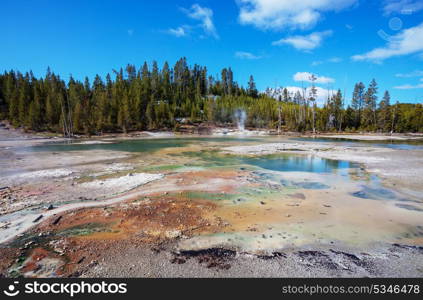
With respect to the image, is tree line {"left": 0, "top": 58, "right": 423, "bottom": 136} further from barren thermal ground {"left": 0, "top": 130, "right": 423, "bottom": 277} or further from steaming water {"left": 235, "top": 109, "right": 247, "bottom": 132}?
barren thermal ground {"left": 0, "top": 130, "right": 423, "bottom": 277}

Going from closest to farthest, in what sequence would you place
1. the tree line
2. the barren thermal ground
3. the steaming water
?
the barren thermal ground
the tree line
the steaming water

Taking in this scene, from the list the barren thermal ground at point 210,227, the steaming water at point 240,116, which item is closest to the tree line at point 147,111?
the steaming water at point 240,116

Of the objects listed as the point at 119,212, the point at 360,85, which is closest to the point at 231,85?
the point at 360,85

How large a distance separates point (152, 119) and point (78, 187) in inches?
2889

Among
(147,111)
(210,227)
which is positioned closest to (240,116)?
(147,111)

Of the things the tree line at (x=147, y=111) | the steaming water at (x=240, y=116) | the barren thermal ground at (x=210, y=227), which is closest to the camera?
the barren thermal ground at (x=210, y=227)

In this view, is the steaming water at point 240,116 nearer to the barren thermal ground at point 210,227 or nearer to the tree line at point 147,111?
the tree line at point 147,111

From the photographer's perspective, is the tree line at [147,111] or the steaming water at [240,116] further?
the steaming water at [240,116]

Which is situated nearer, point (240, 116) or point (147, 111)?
point (147, 111)

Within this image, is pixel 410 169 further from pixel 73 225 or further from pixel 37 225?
pixel 37 225

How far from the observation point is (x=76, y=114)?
67562 mm

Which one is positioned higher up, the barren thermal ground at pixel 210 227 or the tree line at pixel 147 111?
the tree line at pixel 147 111

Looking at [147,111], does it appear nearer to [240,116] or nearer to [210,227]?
[240,116]

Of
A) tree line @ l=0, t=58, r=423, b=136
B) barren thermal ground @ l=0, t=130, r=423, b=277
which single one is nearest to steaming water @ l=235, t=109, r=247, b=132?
tree line @ l=0, t=58, r=423, b=136
